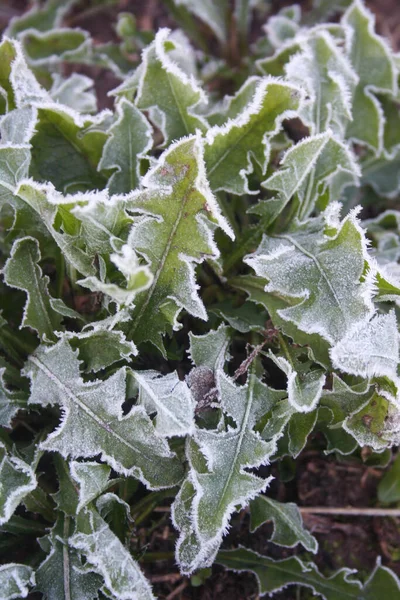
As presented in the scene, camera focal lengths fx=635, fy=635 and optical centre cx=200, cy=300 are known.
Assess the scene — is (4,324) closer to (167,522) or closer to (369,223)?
(167,522)

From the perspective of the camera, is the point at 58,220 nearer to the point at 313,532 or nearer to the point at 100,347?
the point at 100,347

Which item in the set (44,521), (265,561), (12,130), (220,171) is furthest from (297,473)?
(12,130)

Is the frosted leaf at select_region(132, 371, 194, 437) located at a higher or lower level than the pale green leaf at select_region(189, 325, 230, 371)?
higher

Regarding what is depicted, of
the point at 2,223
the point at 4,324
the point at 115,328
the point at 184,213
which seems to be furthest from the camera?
the point at 2,223

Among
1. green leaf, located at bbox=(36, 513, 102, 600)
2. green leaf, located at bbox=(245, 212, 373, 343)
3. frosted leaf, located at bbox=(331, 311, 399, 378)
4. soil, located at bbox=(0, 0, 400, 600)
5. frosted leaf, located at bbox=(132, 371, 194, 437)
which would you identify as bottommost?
soil, located at bbox=(0, 0, 400, 600)

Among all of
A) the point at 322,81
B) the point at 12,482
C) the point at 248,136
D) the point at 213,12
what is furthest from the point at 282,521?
the point at 213,12

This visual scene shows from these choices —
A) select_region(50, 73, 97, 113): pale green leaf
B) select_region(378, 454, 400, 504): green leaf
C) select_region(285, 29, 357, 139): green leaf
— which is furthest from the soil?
select_region(50, 73, 97, 113): pale green leaf

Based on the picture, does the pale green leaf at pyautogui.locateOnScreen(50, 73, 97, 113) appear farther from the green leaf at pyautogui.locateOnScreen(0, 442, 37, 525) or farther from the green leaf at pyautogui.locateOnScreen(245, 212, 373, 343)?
the green leaf at pyautogui.locateOnScreen(0, 442, 37, 525)
